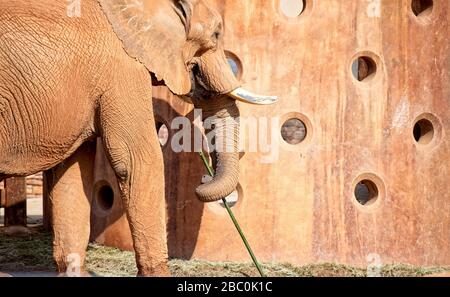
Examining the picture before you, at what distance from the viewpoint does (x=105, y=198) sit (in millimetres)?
7844

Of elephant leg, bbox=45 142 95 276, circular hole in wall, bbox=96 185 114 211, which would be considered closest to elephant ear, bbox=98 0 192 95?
elephant leg, bbox=45 142 95 276

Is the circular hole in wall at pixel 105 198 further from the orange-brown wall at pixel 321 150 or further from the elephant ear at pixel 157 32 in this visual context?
the elephant ear at pixel 157 32

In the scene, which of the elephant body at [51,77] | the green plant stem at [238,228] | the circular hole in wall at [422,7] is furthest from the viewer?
the circular hole in wall at [422,7]

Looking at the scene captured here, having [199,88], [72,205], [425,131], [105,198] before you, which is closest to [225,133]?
[199,88]

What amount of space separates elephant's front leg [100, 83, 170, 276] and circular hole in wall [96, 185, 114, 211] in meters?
2.38

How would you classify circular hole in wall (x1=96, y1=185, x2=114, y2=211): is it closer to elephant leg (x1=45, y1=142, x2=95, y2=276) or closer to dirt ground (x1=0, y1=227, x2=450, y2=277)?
dirt ground (x1=0, y1=227, x2=450, y2=277)

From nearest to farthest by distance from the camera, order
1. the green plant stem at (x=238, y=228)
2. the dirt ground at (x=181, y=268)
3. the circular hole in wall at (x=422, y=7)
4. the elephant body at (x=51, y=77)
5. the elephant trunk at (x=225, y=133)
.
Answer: the elephant body at (x=51, y=77)
the elephant trunk at (x=225, y=133)
the green plant stem at (x=238, y=228)
the dirt ground at (x=181, y=268)
the circular hole in wall at (x=422, y=7)

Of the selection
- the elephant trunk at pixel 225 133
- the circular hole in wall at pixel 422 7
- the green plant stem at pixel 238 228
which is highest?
the circular hole in wall at pixel 422 7

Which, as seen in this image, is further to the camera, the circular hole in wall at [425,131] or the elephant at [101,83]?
the circular hole in wall at [425,131]

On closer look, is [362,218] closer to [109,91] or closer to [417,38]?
[417,38]

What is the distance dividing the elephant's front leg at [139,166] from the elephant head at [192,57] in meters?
0.27

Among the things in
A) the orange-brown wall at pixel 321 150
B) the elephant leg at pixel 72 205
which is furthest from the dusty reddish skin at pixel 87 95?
the orange-brown wall at pixel 321 150

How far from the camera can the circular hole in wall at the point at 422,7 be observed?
7418mm

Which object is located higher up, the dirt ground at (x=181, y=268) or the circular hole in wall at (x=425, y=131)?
the circular hole in wall at (x=425, y=131)
